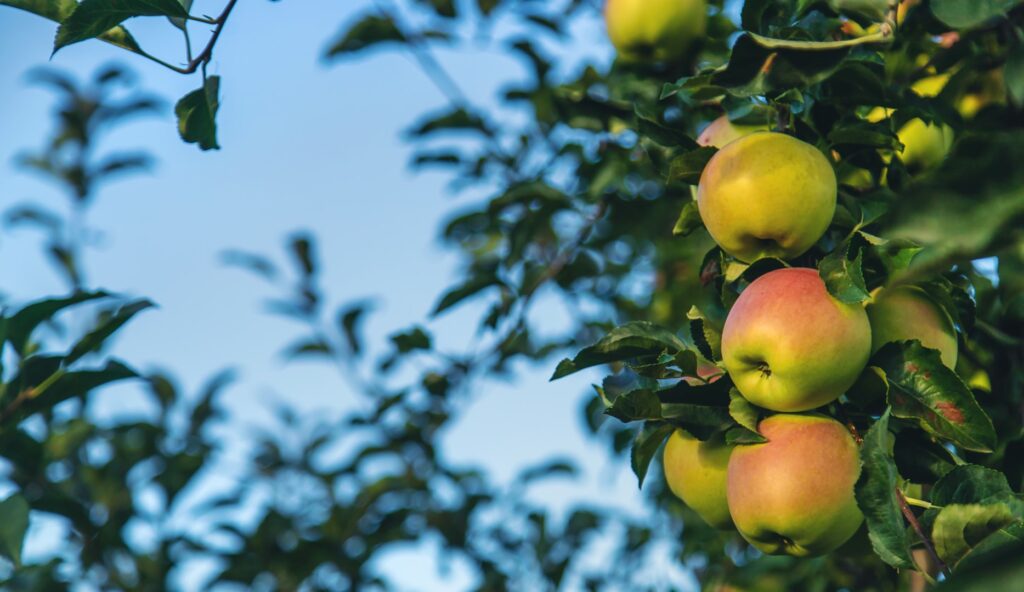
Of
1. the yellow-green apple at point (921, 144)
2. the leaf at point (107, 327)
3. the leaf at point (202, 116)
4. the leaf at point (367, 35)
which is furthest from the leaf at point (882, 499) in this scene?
the leaf at point (367, 35)

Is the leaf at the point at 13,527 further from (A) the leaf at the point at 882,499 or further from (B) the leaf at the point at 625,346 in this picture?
(A) the leaf at the point at 882,499

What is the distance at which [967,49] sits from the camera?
1.60 meters

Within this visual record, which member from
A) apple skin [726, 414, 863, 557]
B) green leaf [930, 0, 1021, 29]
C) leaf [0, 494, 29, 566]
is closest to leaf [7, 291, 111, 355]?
leaf [0, 494, 29, 566]

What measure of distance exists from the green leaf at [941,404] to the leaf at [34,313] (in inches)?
48.3

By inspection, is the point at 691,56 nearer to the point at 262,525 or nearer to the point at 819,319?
the point at 819,319

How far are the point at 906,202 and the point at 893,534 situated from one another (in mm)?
637

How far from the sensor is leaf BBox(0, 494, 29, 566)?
1.44 metres

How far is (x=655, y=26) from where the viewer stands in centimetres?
184

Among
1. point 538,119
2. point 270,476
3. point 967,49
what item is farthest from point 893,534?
point 270,476

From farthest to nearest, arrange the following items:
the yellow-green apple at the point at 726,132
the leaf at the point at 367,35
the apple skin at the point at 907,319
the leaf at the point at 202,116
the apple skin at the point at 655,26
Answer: the leaf at the point at 367,35, the apple skin at the point at 655,26, the yellow-green apple at the point at 726,132, the leaf at the point at 202,116, the apple skin at the point at 907,319

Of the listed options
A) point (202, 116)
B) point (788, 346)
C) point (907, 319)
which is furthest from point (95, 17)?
point (907, 319)

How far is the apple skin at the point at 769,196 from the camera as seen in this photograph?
3.90 feet

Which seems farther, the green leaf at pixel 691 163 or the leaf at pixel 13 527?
the leaf at pixel 13 527

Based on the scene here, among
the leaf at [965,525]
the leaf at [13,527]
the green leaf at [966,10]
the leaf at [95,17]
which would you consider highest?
the green leaf at [966,10]
